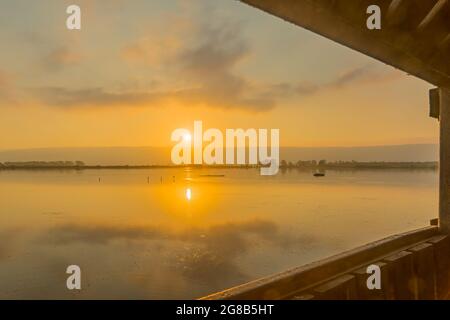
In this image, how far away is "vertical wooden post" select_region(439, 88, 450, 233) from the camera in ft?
27.7

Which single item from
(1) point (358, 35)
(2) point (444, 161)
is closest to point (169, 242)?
(2) point (444, 161)

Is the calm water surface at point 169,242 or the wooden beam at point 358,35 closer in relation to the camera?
the wooden beam at point 358,35

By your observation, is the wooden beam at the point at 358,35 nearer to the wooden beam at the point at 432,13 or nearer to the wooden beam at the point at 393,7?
the wooden beam at the point at 393,7

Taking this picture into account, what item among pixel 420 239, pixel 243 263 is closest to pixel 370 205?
pixel 243 263

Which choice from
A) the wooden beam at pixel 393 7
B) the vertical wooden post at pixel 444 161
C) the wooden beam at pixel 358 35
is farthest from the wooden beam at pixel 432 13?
the vertical wooden post at pixel 444 161

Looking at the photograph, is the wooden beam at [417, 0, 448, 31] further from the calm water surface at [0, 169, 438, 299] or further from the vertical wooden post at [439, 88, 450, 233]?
the calm water surface at [0, 169, 438, 299]

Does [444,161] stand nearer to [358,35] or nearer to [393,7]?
[358,35]

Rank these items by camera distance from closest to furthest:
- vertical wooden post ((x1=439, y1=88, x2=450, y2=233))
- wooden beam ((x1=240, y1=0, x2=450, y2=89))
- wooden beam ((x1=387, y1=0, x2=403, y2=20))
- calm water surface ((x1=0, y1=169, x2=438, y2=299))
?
wooden beam ((x1=240, y1=0, x2=450, y2=89)) → wooden beam ((x1=387, y1=0, x2=403, y2=20)) → vertical wooden post ((x1=439, y1=88, x2=450, y2=233)) → calm water surface ((x1=0, y1=169, x2=438, y2=299))

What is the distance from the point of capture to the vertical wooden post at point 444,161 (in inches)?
332

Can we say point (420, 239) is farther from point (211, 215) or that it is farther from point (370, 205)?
point (370, 205)

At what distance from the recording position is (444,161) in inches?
342

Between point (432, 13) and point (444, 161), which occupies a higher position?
point (432, 13)

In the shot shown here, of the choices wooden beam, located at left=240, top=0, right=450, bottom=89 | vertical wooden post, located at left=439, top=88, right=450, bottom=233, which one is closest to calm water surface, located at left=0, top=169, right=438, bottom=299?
vertical wooden post, located at left=439, top=88, right=450, bottom=233
